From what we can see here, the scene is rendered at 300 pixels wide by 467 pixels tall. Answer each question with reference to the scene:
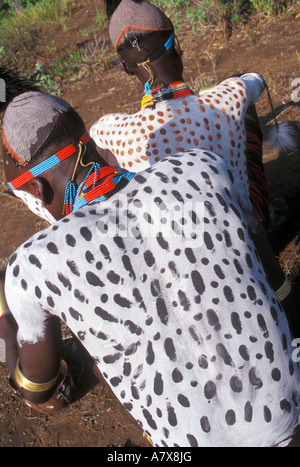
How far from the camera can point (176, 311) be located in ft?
4.45

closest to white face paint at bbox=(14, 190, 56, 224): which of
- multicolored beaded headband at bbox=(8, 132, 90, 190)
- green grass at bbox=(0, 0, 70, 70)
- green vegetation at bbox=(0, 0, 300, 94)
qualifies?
multicolored beaded headband at bbox=(8, 132, 90, 190)

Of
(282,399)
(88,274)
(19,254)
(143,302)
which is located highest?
(19,254)

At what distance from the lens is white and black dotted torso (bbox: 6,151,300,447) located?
4.43 ft

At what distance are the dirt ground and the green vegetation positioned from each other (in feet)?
0.40

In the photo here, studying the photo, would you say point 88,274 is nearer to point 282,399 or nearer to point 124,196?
point 124,196

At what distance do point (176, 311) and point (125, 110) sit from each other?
391 centimetres

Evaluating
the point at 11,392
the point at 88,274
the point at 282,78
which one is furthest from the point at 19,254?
the point at 282,78

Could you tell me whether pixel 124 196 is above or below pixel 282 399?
above

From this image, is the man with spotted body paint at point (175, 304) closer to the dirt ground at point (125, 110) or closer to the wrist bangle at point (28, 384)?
the wrist bangle at point (28, 384)

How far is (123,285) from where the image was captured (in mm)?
1368

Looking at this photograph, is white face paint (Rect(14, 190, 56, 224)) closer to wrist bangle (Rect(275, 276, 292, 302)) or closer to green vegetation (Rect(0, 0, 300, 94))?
wrist bangle (Rect(275, 276, 292, 302))

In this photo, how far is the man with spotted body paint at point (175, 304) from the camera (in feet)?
4.43
